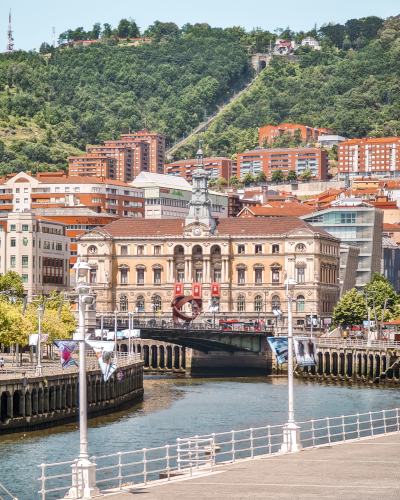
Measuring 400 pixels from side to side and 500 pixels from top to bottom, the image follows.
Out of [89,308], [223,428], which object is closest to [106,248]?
[89,308]

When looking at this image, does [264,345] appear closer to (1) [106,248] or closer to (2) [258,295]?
(2) [258,295]

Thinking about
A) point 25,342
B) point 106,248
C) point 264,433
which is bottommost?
point 264,433

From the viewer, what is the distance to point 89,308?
6206 inches

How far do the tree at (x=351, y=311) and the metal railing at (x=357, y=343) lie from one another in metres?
21.1

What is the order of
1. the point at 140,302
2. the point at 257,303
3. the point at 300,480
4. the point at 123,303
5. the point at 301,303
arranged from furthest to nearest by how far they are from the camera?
the point at 123,303, the point at 140,302, the point at 257,303, the point at 301,303, the point at 300,480

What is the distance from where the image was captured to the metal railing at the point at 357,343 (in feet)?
464

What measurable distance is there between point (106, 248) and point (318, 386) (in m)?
73.6

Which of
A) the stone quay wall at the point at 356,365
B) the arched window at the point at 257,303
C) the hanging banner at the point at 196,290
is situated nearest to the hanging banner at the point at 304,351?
the stone quay wall at the point at 356,365

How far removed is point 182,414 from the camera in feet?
338

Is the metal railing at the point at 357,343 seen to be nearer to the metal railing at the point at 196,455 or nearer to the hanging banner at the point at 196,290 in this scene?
the hanging banner at the point at 196,290

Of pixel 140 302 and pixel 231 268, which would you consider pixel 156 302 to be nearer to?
pixel 140 302

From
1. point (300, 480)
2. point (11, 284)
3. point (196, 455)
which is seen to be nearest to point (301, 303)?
point (11, 284)

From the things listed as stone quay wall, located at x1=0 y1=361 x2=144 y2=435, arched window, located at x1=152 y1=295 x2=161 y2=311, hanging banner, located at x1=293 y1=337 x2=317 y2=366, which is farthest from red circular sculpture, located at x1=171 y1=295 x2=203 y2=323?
hanging banner, located at x1=293 y1=337 x2=317 y2=366

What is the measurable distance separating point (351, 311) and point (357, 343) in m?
29.4
